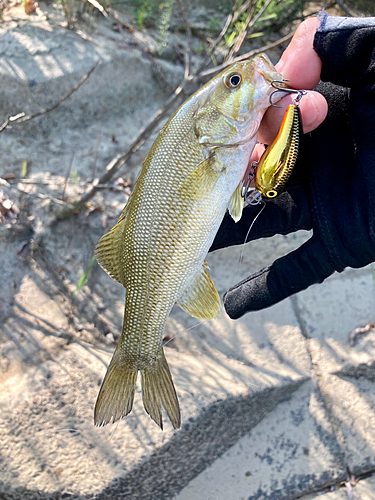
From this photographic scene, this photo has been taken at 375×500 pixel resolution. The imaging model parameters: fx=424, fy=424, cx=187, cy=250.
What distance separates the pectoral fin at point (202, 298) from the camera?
1773 mm

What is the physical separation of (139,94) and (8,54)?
127 cm

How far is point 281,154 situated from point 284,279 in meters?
0.70

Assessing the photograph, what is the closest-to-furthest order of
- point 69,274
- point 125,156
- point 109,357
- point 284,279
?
point 284,279
point 109,357
point 69,274
point 125,156

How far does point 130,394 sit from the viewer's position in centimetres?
176

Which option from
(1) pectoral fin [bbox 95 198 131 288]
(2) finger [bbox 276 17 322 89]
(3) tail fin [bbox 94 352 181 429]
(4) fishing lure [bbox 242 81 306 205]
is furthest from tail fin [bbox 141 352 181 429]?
(2) finger [bbox 276 17 322 89]

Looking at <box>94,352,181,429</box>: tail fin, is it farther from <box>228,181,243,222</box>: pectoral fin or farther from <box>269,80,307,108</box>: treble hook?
<box>269,80,307,108</box>: treble hook

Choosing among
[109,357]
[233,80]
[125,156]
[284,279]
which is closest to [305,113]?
[233,80]

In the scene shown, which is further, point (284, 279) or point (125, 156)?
point (125, 156)

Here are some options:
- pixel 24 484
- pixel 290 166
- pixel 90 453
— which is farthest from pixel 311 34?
pixel 24 484

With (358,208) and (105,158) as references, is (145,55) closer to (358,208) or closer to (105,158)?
(105,158)

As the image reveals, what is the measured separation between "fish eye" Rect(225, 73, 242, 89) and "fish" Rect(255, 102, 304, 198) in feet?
0.69

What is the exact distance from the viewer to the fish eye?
5.20ft

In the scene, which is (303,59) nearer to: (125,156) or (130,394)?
(130,394)

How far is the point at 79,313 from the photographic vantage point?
9.80ft
